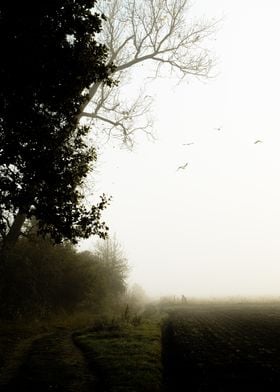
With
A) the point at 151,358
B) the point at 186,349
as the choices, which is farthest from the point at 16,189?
the point at 186,349

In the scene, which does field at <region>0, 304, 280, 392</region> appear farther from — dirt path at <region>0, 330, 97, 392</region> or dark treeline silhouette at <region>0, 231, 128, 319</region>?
dark treeline silhouette at <region>0, 231, 128, 319</region>

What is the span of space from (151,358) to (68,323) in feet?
35.1

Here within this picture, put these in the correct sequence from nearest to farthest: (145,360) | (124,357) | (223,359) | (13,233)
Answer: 1. (223,359)
2. (145,360)
3. (124,357)
4. (13,233)

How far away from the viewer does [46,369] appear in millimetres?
10234

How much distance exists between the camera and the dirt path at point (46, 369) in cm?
873

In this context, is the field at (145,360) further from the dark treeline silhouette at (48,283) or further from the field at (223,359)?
the dark treeline silhouette at (48,283)

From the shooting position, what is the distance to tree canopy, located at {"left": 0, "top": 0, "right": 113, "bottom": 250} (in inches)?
389

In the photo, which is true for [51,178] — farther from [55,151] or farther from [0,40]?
[0,40]

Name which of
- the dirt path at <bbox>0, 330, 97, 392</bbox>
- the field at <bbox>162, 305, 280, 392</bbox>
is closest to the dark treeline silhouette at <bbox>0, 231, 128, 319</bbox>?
the dirt path at <bbox>0, 330, 97, 392</bbox>

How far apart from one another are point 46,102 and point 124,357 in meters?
7.64

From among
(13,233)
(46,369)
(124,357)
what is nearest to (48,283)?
(13,233)

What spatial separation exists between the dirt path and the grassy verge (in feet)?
1.22

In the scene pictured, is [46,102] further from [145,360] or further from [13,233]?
[13,233]

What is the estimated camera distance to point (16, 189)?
36.0ft
